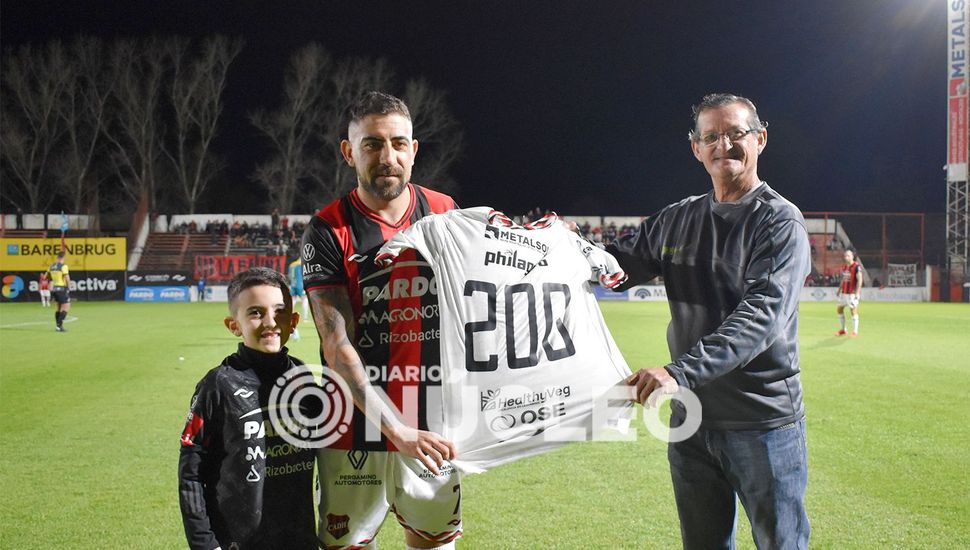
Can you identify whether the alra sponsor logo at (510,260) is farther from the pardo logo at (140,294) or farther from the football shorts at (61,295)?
the pardo logo at (140,294)

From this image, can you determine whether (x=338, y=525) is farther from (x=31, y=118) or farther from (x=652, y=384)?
(x=31, y=118)

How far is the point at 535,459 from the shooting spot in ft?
20.6

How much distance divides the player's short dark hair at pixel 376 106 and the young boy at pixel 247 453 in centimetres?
86

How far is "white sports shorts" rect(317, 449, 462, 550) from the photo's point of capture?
2.86 metres

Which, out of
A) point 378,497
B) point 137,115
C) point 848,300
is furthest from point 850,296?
point 137,115

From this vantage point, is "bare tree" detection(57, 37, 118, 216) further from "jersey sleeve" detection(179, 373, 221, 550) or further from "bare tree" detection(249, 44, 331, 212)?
"jersey sleeve" detection(179, 373, 221, 550)

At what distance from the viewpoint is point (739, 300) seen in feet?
9.17

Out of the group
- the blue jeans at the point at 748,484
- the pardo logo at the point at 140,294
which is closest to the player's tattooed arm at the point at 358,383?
the blue jeans at the point at 748,484

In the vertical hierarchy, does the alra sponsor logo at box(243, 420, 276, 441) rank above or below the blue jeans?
above

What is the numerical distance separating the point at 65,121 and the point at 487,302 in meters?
48.5

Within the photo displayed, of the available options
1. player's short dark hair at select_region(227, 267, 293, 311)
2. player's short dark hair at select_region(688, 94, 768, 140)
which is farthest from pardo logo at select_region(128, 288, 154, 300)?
player's short dark hair at select_region(688, 94, 768, 140)

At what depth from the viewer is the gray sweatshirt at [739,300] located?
2.52 m

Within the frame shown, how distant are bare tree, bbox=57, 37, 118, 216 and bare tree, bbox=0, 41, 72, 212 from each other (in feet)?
2.06

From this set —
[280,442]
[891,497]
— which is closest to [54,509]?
[280,442]
